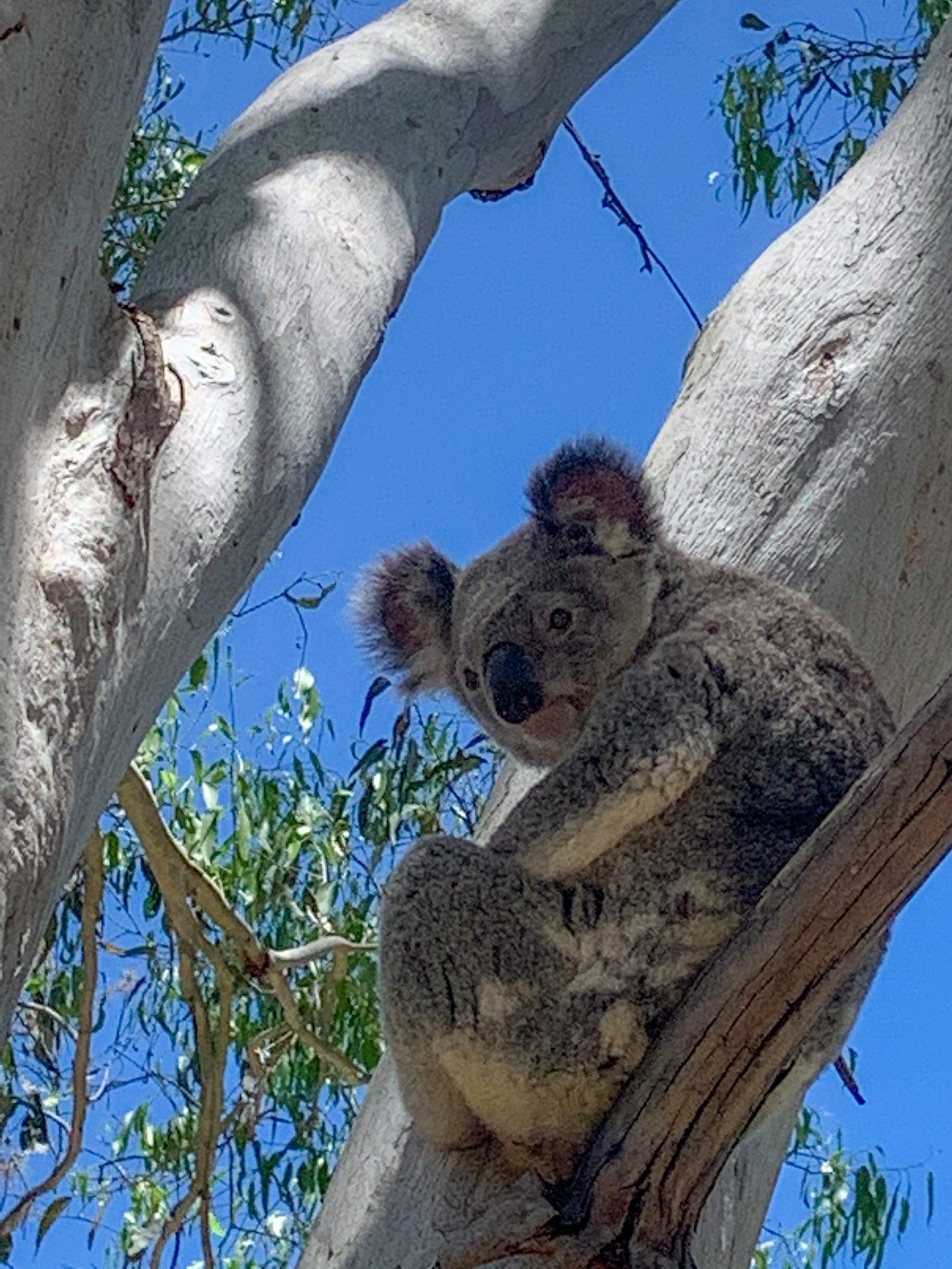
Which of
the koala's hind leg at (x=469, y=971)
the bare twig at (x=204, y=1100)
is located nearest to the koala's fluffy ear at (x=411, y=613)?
the koala's hind leg at (x=469, y=971)

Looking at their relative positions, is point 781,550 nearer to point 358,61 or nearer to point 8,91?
point 358,61

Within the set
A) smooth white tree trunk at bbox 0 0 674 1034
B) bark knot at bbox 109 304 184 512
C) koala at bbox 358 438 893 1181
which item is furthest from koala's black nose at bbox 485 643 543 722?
bark knot at bbox 109 304 184 512

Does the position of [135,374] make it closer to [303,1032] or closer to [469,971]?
[469,971]

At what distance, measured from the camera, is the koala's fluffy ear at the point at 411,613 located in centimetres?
318

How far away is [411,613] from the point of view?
10.5ft

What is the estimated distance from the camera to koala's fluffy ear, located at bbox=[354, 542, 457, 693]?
3.18m

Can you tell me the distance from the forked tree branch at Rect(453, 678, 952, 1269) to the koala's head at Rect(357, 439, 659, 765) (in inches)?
29.4

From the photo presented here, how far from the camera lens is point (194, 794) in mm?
4602

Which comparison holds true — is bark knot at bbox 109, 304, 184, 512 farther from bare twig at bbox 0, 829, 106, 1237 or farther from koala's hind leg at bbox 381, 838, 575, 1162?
bare twig at bbox 0, 829, 106, 1237

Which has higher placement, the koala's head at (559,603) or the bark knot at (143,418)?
the koala's head at (559,603)

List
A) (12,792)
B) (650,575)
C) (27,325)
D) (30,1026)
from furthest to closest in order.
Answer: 1. (30,1026)
2. (650,575)
3. (27,325)
4. (12,792)

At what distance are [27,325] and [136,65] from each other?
0.44 metres

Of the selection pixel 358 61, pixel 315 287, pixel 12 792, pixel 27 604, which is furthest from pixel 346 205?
pixel 12 792

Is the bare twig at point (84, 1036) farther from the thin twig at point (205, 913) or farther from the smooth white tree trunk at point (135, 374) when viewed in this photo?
the smooth white tree trunk at point (135, 374)
